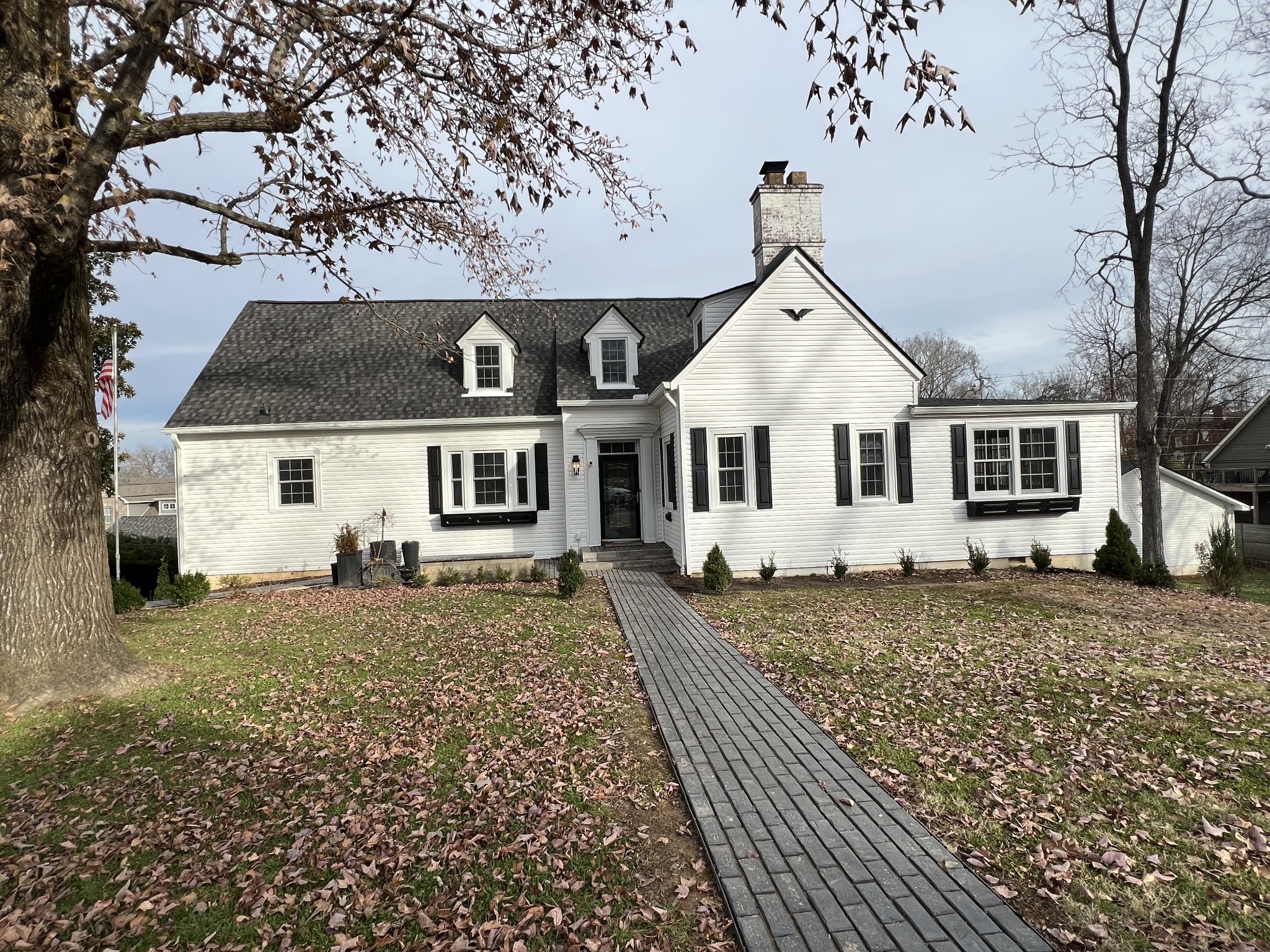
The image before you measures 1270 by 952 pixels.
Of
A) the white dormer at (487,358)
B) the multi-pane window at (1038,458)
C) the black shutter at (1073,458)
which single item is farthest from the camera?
the white dormer at (487,358)

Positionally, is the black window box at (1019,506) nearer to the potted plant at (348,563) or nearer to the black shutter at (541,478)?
the black shutter at (541,478)

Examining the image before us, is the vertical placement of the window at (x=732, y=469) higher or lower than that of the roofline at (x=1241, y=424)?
lower

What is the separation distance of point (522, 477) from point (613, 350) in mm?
3979

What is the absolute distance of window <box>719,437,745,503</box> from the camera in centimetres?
1377

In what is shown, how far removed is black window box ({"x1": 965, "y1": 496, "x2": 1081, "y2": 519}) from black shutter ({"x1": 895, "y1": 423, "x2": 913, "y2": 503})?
4.76 feet

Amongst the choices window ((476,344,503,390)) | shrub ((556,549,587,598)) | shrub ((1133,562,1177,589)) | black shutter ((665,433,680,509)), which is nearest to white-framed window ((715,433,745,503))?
black shutter ((665,433,680,509))

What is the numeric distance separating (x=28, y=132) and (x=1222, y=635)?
13.7 metres

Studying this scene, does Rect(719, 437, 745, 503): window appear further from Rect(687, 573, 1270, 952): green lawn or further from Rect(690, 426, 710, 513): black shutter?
Rect(687, 573, 1270, 952): green lawn

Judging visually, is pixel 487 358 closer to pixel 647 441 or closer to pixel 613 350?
pixel 613 350

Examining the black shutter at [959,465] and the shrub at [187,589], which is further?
the black shutter at [959,465]

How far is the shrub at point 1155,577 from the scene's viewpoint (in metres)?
12.4

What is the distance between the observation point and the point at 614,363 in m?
16.3

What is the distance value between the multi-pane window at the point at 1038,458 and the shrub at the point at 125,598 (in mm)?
18351

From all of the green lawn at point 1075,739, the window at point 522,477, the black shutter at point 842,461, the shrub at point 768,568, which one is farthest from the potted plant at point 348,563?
the black shutter at point 842,461
